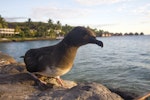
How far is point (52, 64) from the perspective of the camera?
20.9 ft

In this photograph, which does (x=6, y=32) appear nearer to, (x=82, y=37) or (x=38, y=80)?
(x=38, y=80)

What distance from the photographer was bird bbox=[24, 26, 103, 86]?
19.8ft

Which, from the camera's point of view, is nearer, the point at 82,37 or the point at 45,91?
the point at 82,37

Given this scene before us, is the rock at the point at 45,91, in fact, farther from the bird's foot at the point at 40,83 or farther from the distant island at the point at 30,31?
the distant island at the point at 30,31

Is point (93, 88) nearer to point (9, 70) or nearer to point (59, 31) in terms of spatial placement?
point (9, 70)

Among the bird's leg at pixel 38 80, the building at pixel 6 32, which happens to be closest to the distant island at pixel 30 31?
the building at pixel 6 32

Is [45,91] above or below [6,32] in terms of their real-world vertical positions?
above

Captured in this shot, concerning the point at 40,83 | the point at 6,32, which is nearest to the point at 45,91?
the point at 40,83

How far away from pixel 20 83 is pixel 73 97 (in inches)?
71.7

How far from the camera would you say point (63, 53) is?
20.7ft

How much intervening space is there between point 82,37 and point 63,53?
0.60 metres

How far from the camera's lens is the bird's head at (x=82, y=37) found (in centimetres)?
599

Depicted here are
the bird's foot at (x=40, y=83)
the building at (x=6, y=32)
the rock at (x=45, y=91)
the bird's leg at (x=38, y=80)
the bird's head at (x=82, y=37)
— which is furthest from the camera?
the building at (x=6, y=32)

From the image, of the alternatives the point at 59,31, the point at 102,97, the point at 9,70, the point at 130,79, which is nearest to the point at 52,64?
the point at 102,97
